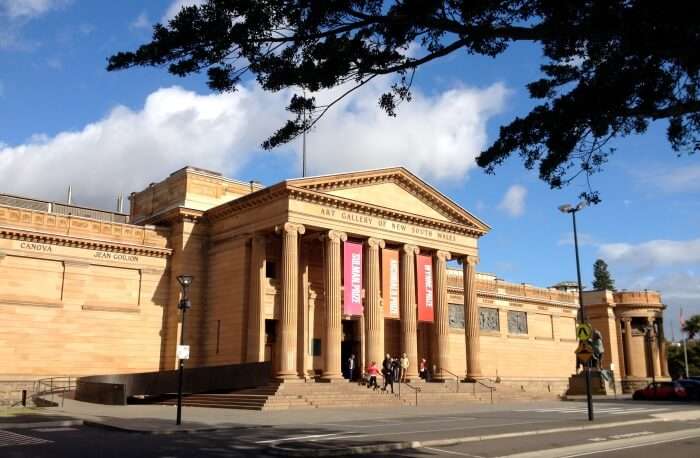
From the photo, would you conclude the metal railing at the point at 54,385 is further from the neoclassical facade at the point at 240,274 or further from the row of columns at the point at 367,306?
the row of columns at the point at 367,306

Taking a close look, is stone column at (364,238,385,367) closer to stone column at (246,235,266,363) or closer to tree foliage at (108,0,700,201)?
stone column at (246,235,266,363)

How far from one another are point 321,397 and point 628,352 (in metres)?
45.6

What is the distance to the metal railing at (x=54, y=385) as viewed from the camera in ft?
106

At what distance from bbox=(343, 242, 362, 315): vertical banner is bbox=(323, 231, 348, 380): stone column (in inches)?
16.4

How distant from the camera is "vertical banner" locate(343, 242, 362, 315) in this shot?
117 feet

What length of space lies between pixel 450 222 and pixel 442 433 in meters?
25.9

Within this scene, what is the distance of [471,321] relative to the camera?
42.1m

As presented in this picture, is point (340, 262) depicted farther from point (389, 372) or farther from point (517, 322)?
point (517, 322)

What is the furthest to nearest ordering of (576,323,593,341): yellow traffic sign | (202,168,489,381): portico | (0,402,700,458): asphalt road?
(202,168,489,381): portico
(576,323,593,341): yellow traffic sign
(0,402,700,458): asphalt road

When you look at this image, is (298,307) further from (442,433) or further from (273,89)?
(273,89)

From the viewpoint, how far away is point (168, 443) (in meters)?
15.3

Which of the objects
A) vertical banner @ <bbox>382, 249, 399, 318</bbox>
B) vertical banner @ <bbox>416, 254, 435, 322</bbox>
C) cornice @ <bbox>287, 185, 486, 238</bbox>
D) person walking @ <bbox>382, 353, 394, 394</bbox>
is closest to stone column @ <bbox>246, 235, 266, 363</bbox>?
cornice @ <bbox>287, 185, 486, 238</bbox>

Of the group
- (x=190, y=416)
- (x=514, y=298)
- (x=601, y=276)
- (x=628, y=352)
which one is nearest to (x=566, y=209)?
(x=190, y=416)

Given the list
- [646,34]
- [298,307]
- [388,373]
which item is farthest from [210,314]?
[646,34]
